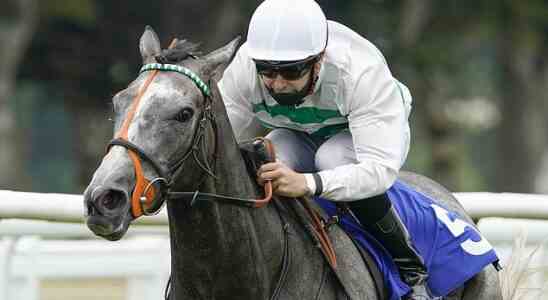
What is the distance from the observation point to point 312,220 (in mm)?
5387

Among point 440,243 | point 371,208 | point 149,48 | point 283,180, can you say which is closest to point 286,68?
point 283,180

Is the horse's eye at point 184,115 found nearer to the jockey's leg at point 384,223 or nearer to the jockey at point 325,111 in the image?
the jockey at point 325,111

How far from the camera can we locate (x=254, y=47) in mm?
5137

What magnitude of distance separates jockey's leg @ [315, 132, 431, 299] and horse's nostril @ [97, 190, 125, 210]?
4.30 feet

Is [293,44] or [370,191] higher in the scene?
[293,44]

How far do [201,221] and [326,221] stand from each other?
732mm

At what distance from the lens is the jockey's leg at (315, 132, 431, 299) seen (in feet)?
18.1

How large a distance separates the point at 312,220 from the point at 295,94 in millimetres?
531

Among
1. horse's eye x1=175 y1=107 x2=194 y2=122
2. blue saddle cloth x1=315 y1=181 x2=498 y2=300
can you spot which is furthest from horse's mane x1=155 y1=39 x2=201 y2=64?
blue saddle cloth x1=315 y1=181 x2=498 y2=300

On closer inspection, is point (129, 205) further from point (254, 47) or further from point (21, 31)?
point (21, 31)

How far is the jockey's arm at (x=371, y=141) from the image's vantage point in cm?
519

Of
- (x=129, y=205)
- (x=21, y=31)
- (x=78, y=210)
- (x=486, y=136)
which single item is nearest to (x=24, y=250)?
(x=78, y=210)

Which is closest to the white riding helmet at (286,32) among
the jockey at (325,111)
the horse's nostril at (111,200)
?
the jockey at (325,111)

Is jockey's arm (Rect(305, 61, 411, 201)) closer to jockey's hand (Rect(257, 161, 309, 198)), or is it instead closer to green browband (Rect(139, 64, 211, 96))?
jockey's hand (Rect(257, 161, 309, 198))
